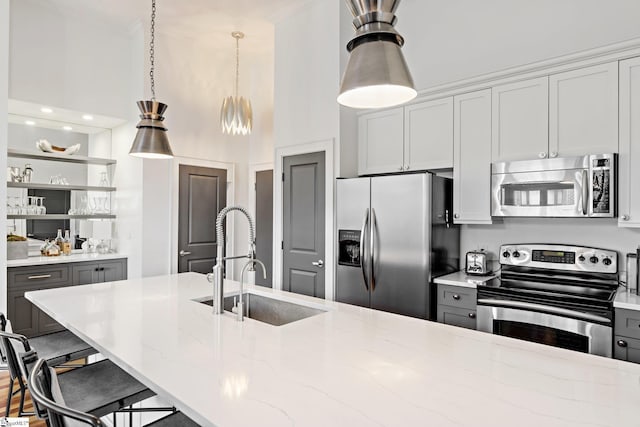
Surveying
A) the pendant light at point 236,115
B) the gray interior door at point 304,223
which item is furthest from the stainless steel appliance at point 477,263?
the pendant light at point 236,115

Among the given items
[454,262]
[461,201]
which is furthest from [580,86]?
[454,262]

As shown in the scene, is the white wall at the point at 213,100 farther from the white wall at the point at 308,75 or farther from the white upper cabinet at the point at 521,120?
the white upper cabinet at the point at 521,120

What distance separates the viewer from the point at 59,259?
395 centimetres

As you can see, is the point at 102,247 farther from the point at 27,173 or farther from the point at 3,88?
the point at 3,88

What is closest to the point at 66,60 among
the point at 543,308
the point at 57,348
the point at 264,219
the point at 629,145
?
the point at 264,219

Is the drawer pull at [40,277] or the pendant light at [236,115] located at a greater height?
the pendant light at [236,115]

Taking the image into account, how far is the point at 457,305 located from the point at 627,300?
0.95 meters

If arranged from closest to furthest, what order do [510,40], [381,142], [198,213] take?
[510,40] → [381,142] → [198,213]

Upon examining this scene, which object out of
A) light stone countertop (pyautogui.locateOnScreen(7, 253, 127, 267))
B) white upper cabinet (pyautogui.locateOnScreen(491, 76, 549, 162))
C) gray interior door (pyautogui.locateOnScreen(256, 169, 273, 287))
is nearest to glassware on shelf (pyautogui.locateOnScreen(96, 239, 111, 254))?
light stone countertop (pyautogui.locateOnScreen(7, 253, 127, 267))

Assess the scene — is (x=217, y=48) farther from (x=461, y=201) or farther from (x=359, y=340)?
(x=359, y=340)

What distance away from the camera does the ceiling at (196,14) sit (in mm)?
3752

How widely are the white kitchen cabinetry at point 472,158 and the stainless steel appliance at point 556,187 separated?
0.29ft

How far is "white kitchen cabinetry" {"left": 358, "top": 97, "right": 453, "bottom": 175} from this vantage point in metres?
3.11

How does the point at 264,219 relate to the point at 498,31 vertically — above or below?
below
